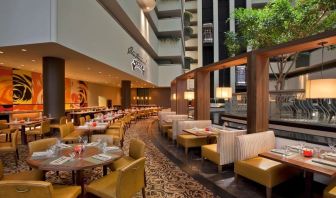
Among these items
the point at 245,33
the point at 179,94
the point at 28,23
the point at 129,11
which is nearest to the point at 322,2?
the point at 245,33

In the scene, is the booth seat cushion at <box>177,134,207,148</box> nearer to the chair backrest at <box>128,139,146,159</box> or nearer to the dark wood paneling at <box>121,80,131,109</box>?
the chair backrest at <box>128,139,146,159</box>

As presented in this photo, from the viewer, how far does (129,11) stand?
36.0ft

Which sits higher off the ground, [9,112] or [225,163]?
[9,112]

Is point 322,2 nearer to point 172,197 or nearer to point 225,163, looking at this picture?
point 225,163

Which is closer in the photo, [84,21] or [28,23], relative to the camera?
[28,23]

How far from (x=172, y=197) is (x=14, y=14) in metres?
5.92

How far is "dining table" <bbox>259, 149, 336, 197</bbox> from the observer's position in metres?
2.54

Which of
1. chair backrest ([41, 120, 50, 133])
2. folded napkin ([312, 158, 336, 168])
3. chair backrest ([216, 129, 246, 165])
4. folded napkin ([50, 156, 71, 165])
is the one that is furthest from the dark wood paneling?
folded napkin ([312, 158, 336, 168])

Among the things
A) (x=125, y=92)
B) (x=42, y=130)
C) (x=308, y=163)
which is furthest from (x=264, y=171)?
(x=125, y=92)

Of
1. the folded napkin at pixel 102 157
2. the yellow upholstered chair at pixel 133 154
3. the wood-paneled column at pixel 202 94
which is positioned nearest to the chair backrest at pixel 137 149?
the yellow upholstered chair at pixel 133 154

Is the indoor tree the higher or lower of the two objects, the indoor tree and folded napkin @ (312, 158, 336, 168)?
the higher

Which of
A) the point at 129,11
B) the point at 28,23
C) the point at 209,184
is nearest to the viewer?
the point at 209,184

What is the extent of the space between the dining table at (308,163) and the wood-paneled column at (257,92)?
42.7 inches

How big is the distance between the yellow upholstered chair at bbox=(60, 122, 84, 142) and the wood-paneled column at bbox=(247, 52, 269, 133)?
166 inches
